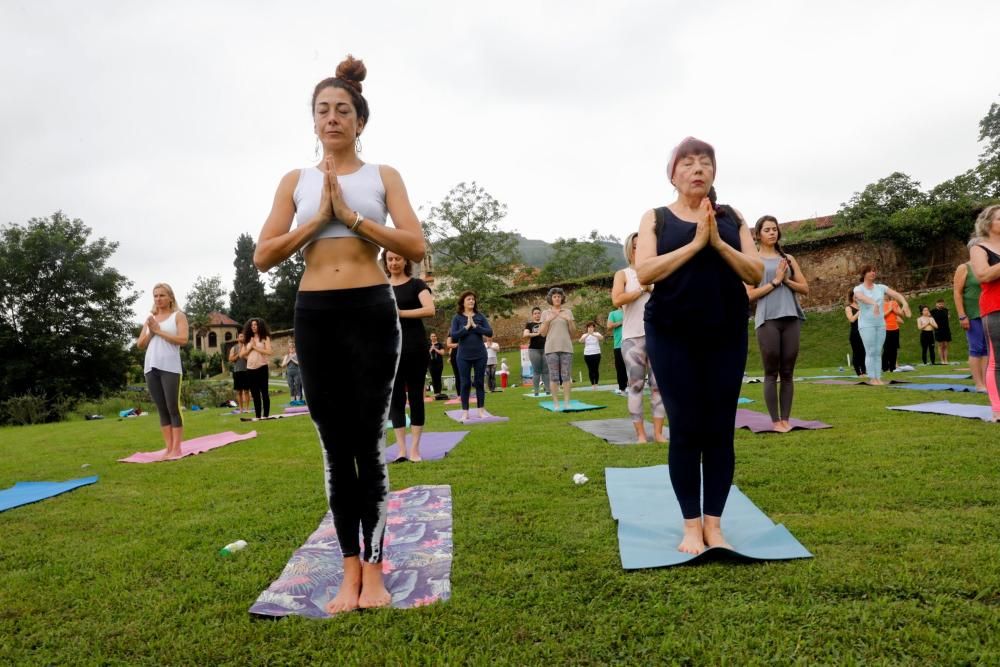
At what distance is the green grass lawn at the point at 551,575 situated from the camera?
208cm

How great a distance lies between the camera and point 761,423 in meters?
6.77

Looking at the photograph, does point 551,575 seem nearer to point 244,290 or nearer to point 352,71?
point 352,71

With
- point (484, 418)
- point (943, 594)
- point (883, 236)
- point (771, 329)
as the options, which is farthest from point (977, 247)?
point (883, 236)

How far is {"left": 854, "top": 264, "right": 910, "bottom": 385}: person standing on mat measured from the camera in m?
10.1

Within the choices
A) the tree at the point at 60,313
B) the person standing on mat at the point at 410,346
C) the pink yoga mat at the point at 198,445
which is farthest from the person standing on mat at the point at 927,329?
the tree at the point at 60,313

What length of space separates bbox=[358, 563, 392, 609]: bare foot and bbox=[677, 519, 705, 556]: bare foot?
1442mm

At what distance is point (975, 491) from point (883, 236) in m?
34.3

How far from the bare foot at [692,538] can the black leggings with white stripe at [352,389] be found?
1.48 metres

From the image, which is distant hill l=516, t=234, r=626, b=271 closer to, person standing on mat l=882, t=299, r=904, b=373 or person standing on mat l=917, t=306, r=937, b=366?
person standing on mat l=882, t=299, r=904, b=373


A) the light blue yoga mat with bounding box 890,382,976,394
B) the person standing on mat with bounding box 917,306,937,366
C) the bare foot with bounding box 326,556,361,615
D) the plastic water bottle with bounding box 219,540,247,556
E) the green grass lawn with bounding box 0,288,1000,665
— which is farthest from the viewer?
the person standing on mat with bounding box 917,306,937,366

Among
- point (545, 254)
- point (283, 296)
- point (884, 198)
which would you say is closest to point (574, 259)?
point (545, 254)

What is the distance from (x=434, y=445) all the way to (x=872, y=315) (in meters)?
8.16

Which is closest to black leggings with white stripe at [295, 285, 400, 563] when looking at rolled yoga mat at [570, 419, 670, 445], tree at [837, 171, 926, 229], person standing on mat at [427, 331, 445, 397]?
rolled yoga mat at [570, 419, 670, 445]

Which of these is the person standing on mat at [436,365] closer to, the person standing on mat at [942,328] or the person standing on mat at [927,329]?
the person standing on mat at [927,329]
